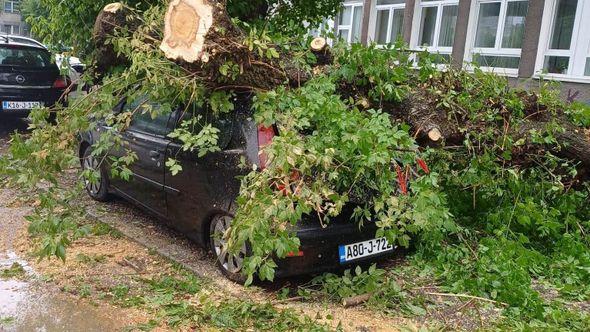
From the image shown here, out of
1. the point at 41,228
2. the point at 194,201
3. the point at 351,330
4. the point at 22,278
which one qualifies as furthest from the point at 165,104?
the point at 351,330

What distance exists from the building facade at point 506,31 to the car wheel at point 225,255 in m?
6.31

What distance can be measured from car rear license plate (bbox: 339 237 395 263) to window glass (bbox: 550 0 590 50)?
9.45 metres

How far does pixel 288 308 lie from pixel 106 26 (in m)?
3.13

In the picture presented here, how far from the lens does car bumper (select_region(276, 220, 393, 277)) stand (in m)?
3.72

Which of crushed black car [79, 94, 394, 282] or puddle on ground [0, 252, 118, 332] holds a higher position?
crushed black car [79, 94, 394, 282]

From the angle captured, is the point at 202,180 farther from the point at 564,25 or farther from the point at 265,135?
the point at 564,25

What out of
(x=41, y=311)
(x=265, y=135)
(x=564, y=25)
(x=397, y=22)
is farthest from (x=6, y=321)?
(x=397, y=22)

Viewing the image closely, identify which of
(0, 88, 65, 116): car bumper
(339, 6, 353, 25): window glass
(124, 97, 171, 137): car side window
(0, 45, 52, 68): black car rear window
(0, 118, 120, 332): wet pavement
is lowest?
(0, 118, 120, 332): wet pavement

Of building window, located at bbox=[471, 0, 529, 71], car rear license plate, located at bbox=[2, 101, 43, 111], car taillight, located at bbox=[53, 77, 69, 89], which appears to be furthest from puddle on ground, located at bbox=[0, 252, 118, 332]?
building window, located at bbox=[471, 0, 529, 71]

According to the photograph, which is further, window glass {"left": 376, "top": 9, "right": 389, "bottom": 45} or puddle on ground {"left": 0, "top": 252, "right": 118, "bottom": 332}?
window glass {"left": 376, "top": 9, "right": 389, "bottom": 45}

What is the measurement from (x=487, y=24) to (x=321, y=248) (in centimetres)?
1137

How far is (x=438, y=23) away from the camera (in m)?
14.7

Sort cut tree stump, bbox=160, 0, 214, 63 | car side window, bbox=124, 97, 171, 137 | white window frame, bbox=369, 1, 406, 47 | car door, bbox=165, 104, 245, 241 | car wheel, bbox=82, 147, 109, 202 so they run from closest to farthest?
cut tree stump, bbox=160, 0, 214, 63 → car door, bbox=165, 104, 245, 241 → car side window, bbox=124, 97, 171, 137 → car wheel, bbox=82, 147, 109, 202 → white window frame, bbox=369, 1, 406, 47

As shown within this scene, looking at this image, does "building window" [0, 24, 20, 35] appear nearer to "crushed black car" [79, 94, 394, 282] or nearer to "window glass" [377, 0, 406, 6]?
"window glass" [377, 0, 406, 6]
